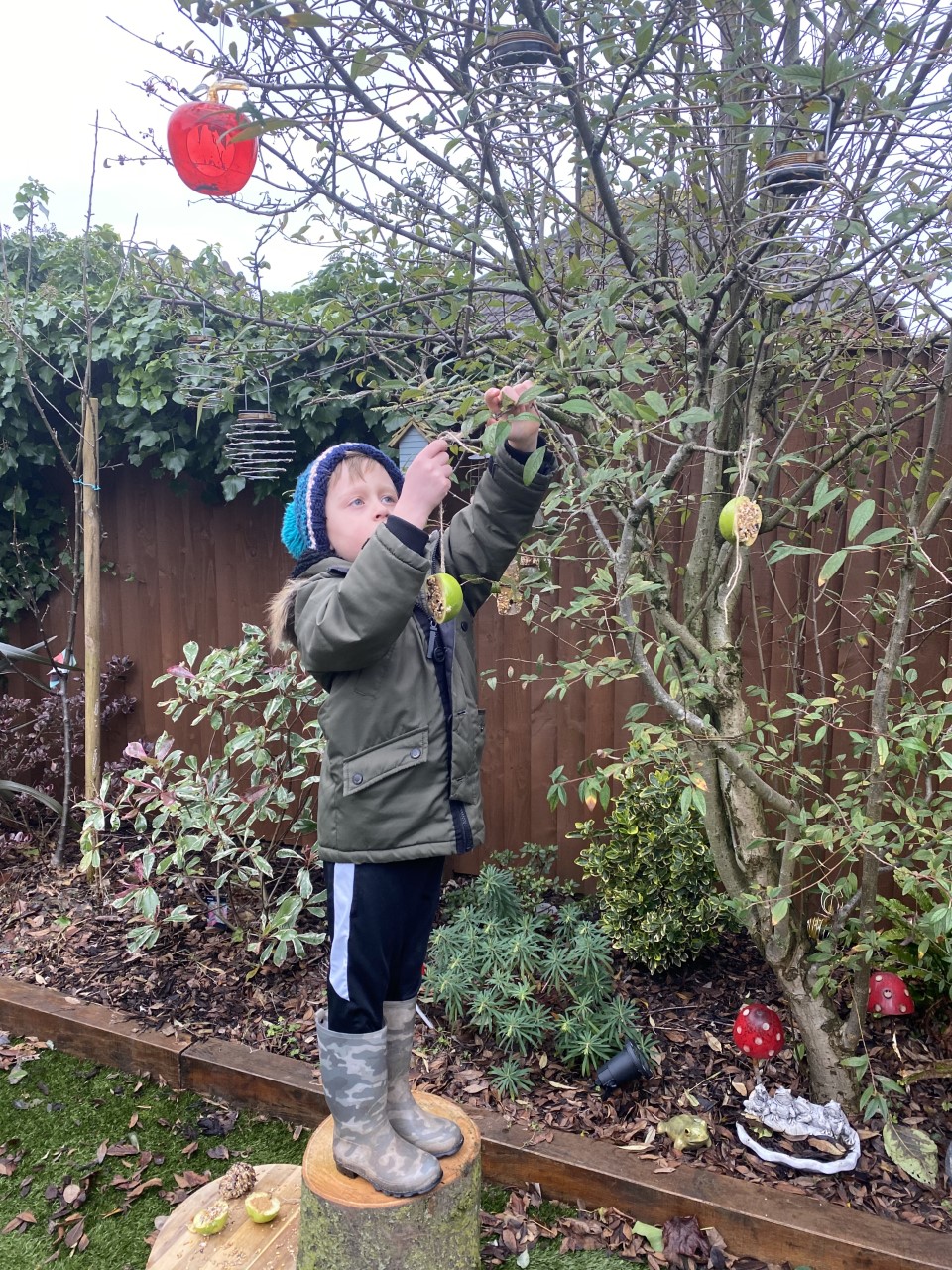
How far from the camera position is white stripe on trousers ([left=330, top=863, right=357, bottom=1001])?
5.46ft

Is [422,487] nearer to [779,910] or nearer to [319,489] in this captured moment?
[319,489]

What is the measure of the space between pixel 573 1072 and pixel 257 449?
2.63 m

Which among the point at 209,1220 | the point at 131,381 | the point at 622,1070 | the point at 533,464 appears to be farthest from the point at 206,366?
the point at 622,1070

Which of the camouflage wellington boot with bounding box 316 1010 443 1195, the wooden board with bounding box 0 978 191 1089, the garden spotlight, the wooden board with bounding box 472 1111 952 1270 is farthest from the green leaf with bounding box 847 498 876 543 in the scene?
the wooden board with bounding box 0 978 191 1089

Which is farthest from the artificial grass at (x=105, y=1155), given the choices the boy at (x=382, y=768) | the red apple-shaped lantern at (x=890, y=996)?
the red apple-shaped lantern at (x=890, y=996)

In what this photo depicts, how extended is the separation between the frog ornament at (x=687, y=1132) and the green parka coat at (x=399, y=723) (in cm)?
108

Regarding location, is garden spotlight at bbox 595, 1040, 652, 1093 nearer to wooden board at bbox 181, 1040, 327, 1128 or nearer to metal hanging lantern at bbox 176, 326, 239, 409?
wooden board at bbox 181, 1040, 327, 1128

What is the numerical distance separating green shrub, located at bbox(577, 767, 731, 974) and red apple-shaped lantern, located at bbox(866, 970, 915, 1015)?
0.46 metres

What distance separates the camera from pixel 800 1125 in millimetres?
2119

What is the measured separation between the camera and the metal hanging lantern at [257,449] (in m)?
3.24

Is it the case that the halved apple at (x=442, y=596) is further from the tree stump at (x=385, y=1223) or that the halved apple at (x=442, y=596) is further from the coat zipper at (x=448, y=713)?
the tree stump at (x=385, y=1223)

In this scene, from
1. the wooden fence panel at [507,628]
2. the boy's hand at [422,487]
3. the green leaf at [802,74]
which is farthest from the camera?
the wooden fence panel at [507,628]

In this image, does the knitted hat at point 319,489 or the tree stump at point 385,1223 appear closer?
the tree stump at point 385,1223

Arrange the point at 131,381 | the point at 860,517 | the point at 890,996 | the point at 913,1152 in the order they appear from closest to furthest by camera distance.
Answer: the point at 860,517
the point at 913,1152
the point at 890,996
the point at 131,381
